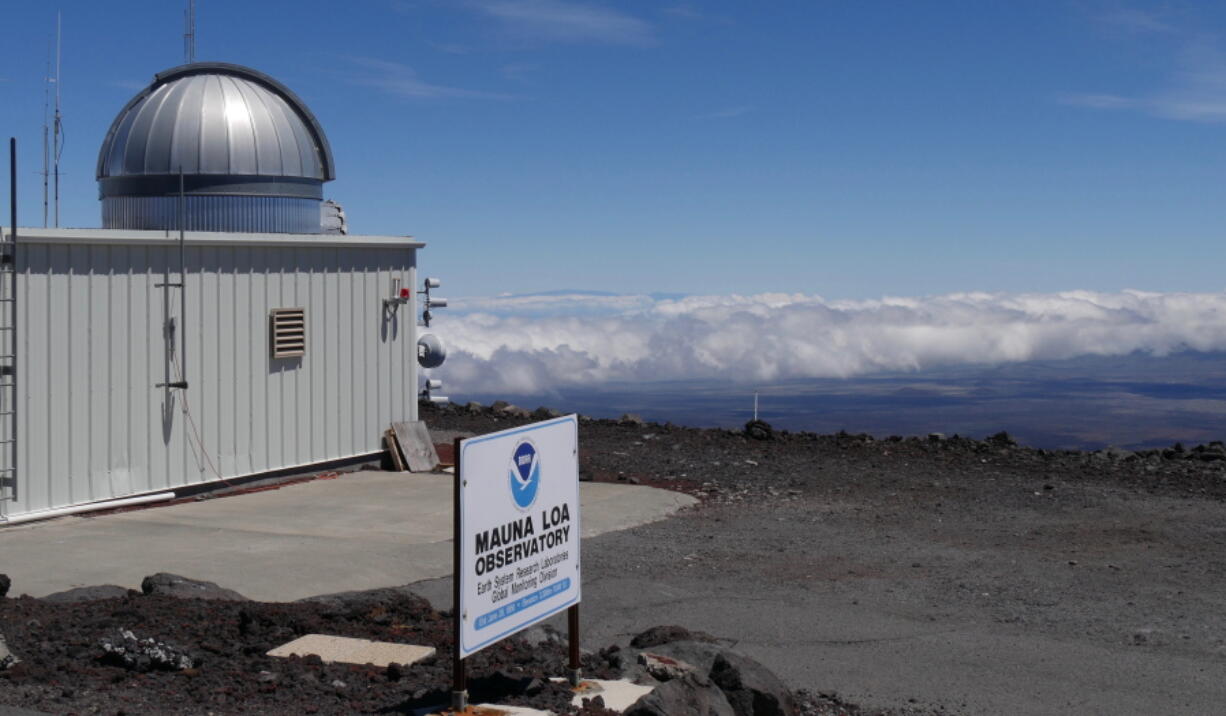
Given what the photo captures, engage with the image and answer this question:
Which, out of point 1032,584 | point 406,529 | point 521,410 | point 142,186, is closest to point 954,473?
point 1032,584

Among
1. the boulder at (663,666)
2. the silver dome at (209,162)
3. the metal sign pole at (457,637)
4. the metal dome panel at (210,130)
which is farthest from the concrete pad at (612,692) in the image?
the metal dome panel at (210,130)

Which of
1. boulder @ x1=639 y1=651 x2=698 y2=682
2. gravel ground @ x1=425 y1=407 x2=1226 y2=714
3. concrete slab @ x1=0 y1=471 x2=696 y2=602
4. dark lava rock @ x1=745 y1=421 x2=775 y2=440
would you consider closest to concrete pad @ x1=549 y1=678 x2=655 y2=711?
boulder @ x1=639 y1=651 x2=698 y2=682

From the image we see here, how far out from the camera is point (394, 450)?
52.5 feet

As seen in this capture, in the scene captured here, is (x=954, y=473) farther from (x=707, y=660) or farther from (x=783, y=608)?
(x=707, y=660)

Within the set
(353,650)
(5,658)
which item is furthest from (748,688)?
(5,658)

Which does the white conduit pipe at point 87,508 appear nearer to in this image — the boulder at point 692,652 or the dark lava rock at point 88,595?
the dark lava rock at point 88,595

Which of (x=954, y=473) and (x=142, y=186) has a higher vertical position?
(x=142, y=186)

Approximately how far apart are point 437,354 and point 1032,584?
11137 millimetres

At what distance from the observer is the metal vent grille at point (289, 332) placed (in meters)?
14.3

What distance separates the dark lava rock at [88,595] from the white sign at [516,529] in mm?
2912

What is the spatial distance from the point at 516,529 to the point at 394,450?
10408 mm

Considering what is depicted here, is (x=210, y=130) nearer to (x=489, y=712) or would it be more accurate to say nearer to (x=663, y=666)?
(x=663, y=666)

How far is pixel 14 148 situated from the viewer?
10.7 m

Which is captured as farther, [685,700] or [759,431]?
[759,431]
